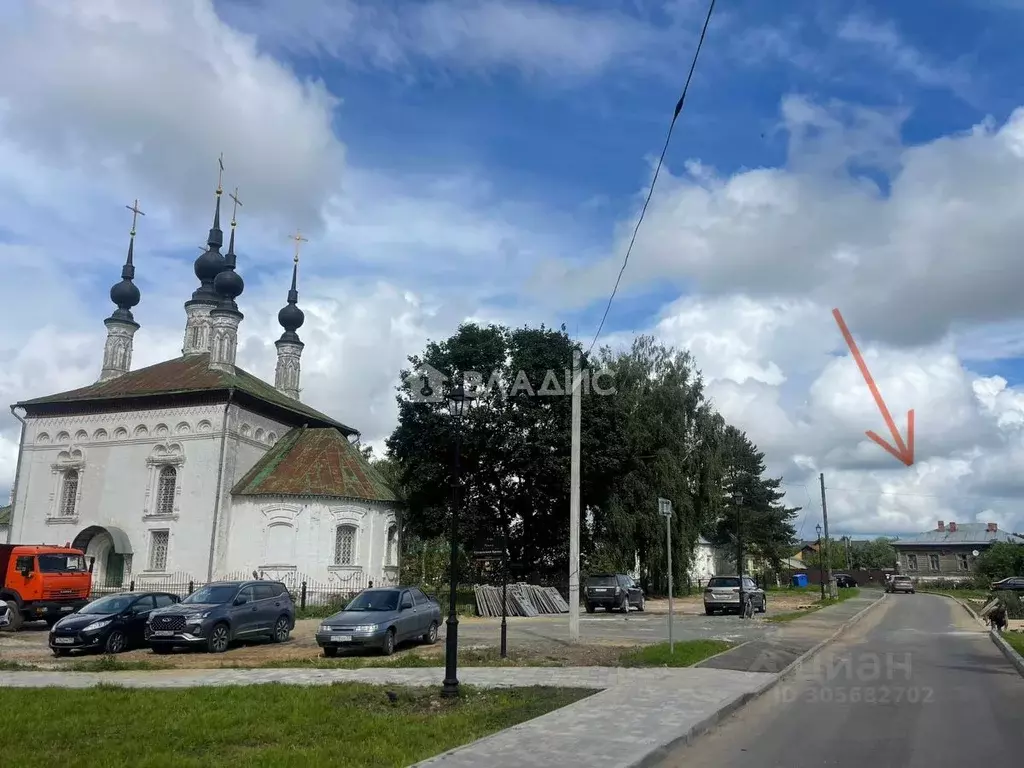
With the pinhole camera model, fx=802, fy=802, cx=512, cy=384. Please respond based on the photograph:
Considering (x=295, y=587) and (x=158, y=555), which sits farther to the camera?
(x=158, y=555)

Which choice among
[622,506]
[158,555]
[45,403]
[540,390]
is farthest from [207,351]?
[622,506]

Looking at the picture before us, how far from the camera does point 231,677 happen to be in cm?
1303

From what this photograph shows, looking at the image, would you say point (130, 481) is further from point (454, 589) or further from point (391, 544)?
point (454, 589)

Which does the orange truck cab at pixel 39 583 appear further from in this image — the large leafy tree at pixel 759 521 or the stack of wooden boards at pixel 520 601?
the large leafy tree at pixel 759 521

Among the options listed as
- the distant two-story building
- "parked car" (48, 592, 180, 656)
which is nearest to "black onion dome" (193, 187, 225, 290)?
"parked car" (48, 592, 180, 656)

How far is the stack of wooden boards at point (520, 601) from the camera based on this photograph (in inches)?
1208

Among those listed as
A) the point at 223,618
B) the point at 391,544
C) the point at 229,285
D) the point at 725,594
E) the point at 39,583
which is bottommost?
the point at 223,618

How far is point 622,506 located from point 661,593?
7.82 metres

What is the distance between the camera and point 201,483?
3903 centimetres

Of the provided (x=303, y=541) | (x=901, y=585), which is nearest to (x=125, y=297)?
(x=303, y=541)

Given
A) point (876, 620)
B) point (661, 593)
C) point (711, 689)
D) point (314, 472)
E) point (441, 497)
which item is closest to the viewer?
point (711, 689)

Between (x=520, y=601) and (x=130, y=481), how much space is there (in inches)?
884

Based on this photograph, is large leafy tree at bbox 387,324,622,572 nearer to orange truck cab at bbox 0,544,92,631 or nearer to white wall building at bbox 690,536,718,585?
orange truck cab at bbox 0,544,92,631

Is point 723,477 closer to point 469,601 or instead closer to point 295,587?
point 469,601
